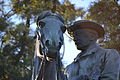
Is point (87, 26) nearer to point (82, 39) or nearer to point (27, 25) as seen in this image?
point (82, 39)

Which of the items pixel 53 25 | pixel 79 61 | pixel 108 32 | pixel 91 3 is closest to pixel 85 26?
pixel 79 61

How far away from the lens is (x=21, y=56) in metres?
17.7

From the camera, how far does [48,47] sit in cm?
312

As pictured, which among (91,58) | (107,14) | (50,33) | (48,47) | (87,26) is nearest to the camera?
(48,47)

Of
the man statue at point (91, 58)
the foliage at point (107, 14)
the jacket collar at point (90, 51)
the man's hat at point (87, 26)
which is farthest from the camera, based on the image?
the foliage at point (107, 14)

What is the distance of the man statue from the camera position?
3584mm

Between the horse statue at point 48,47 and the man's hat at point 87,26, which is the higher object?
the man's hat at point 87,26

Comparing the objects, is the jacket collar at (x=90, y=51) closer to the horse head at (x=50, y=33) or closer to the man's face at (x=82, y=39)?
the man's face at (x=82, y=39)

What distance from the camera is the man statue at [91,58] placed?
11.8 feet

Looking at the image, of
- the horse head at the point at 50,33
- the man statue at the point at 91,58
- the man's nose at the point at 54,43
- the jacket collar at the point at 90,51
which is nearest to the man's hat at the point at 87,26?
the man statue at the point at 91,58

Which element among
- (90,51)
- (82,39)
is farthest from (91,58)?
(82,39)

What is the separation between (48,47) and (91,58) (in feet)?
2.82

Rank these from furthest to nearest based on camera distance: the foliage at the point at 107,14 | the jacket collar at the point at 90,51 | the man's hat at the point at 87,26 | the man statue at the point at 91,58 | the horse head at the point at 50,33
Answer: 1. the foliage at the point at 107,14
2. the man's hat at the point at 87,26
3. the jacket collar at the point at 90,51
4. the man statue at the point at 91,58
5. the horse head at the point at 50,33

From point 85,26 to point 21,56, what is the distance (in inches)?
547
